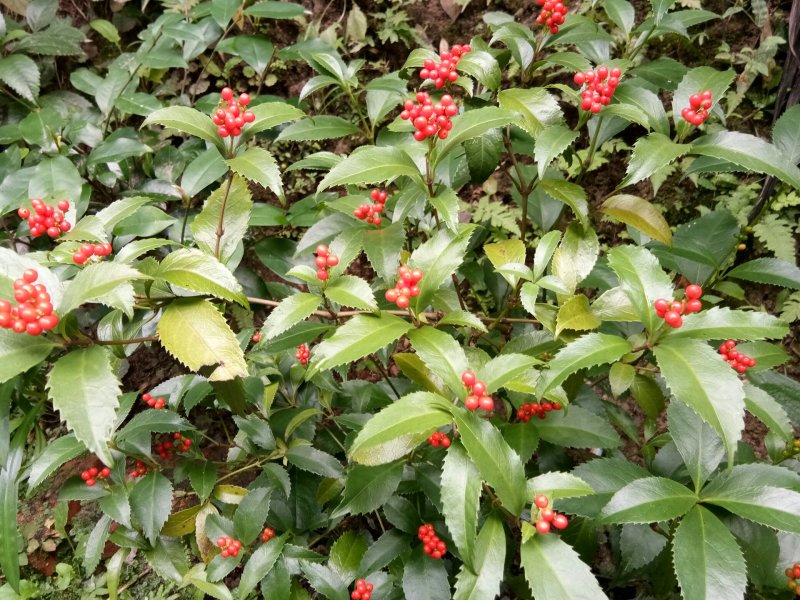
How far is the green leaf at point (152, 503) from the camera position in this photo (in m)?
2.05

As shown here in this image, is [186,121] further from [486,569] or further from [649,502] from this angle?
[649,502]

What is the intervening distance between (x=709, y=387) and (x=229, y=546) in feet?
5.95

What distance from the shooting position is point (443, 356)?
4.06 ft

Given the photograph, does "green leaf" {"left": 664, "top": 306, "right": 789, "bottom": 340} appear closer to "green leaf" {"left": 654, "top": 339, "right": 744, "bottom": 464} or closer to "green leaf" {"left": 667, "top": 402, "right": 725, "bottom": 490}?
"green leaf" {"left": 654, "top": 339, "right": 744, "bottom": 464}

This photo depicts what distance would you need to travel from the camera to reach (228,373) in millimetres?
1211

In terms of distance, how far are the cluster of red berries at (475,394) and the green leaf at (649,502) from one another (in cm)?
48

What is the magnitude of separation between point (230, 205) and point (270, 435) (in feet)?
3.31

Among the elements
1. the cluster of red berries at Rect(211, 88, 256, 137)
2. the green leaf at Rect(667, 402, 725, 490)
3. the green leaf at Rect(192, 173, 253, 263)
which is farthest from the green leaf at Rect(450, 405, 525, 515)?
the cluster of red berries at Rect(211, 88, 256, 137)

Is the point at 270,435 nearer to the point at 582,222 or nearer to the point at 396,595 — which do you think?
the point at 396,595

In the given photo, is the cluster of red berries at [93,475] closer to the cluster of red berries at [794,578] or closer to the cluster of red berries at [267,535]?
the cluster of red berries at [267,535]

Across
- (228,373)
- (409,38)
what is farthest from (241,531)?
(409,38)

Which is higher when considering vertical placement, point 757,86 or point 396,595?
point 757,86

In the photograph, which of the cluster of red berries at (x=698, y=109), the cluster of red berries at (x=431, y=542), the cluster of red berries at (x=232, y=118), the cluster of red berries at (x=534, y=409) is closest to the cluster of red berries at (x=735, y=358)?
the cluster of red berries at (x=534, y=409)

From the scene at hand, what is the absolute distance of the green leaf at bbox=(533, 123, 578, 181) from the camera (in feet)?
4.77
